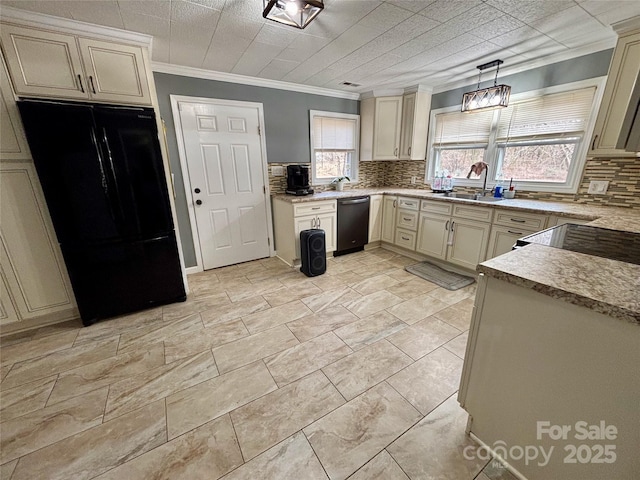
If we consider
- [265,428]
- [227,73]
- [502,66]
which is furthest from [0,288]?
[502,66]

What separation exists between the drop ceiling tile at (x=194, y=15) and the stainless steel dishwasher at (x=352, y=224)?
2.19 meters

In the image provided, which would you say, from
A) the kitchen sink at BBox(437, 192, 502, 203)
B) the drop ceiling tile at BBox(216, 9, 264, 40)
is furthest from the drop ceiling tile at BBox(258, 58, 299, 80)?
the kitchen sink at BBox(437, 192, 502, 203)

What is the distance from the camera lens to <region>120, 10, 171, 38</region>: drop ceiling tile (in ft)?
5.90

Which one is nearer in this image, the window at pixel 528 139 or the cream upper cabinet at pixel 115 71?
the cream upper cabinet at pixel 115 71

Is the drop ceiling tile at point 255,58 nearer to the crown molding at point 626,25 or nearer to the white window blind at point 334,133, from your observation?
the white window blind at point 334,133

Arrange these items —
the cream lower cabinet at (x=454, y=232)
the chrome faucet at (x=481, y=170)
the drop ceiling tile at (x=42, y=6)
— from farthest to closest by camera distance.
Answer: the chrome faucet at (x=481, y=170)
the cream lower cabinet at (x=454, y=232)
the drop ceiling tile at (x=42, y=6)

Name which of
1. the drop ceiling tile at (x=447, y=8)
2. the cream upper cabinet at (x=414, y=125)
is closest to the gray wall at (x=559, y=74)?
the cream upper cabinet at (x=414, y=125)

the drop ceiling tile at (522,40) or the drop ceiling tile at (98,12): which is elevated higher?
the drop ceiling tile at (522,40)

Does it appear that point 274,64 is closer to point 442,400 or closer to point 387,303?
point 387,303

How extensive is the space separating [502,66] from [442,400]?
331cm

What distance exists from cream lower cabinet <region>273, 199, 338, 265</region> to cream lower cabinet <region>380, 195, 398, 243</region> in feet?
2.80

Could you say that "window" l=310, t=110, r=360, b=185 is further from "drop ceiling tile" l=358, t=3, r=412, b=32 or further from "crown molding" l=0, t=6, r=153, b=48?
"crown molding" l=0, t=6, r=153, b=48

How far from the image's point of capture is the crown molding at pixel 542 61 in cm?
228

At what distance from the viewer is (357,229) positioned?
3760 millimetres
